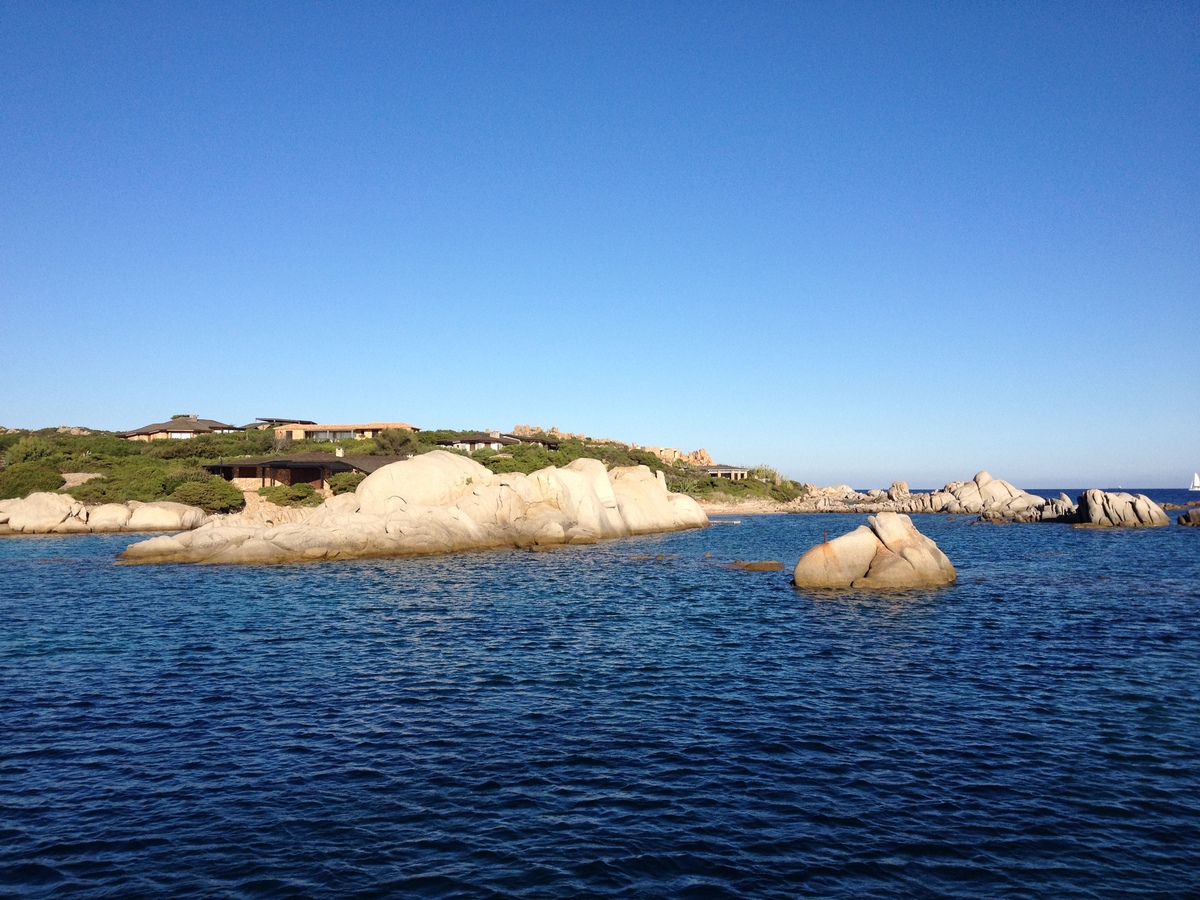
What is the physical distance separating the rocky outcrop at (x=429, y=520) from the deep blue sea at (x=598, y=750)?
55.1 ft

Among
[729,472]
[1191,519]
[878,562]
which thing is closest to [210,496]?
[878,562]

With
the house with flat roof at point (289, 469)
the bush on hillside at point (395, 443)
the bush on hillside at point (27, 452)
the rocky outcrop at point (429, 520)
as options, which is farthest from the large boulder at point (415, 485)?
the bush on hillside at point (27, 452)

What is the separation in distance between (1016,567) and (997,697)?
3280 centimetres

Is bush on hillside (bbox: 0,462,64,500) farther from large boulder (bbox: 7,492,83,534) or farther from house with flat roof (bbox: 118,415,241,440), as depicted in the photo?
house with flat roof (bbox: 118,415,241,440)

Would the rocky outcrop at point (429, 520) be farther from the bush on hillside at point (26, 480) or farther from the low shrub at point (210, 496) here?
the bush on hillside at point (26, 480)

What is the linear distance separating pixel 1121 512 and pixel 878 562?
205 feet

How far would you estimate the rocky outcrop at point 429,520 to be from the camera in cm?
4994

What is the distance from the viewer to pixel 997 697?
19469 mm

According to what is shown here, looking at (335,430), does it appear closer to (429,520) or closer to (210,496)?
(210,496)

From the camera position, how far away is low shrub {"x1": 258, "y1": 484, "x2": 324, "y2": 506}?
8344 cm

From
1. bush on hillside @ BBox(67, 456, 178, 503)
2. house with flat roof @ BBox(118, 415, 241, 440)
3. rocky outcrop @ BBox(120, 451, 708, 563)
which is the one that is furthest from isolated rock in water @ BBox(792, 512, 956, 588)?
house with flat roof @ BBox(118, 415, 241, 440)

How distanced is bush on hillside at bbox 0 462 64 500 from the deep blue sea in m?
62.7

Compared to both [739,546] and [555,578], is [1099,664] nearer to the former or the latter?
[555,578]

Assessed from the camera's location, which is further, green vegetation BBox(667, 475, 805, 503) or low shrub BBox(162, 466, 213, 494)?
green vegetation BBox(667, 475, 805, 503)
